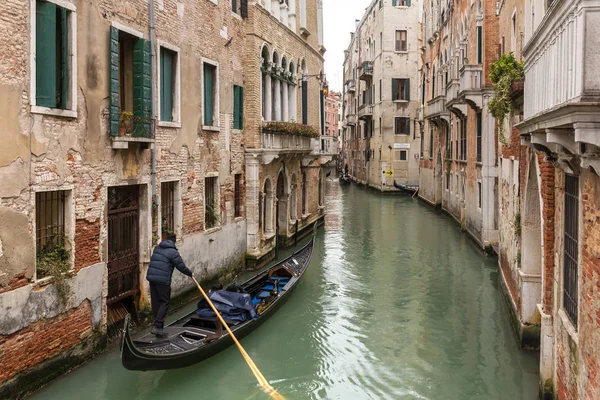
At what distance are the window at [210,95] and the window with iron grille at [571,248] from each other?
7.07m

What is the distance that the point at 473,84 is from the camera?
15977 millimetres

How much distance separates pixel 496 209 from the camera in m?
15.6

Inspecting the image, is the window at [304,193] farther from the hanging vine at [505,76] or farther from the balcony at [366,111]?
the balcony at [366,111]

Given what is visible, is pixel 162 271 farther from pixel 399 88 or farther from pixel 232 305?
pixel 399 88

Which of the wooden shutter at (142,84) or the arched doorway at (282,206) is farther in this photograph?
the arched doorway at (282,206)

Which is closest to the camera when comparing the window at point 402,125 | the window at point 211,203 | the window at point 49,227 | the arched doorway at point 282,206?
the window at point 49,227

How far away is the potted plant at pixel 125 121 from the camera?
26.2 feet

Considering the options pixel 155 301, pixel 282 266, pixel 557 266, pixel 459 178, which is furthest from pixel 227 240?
pixel 459 178

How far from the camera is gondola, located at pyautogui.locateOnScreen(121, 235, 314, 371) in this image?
252 inches

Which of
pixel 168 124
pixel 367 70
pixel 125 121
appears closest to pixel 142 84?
pixel 125 121

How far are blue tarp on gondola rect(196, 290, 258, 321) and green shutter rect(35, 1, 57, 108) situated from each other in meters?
3.43

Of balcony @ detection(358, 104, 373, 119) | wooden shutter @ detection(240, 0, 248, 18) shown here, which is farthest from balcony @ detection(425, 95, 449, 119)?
balcony @ detection(358, 104, 373, 119)

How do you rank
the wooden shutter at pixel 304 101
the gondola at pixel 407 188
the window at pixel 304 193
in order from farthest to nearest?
the gondola at pixel 407 188 < the window at pixel 304 193 < the wooden shutter at pixel 304 101

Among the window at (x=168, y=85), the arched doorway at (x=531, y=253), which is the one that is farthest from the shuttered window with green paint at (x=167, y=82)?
the arched doorway at (x=531, y=253)
